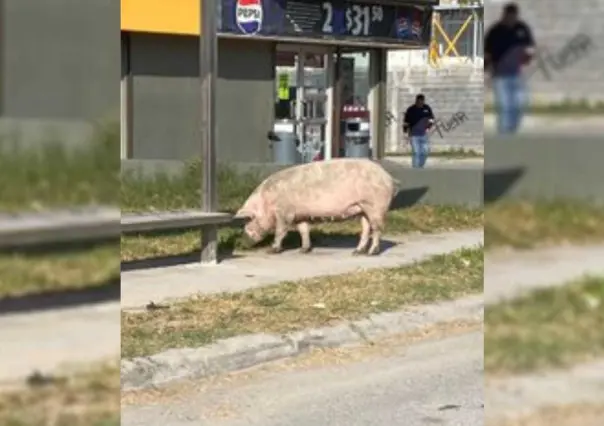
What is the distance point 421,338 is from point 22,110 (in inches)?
248

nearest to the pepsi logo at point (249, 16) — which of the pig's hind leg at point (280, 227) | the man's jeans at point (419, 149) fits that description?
the man's jeans at point (419, 149)

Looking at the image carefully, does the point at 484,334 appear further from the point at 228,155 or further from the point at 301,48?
the point at 301,48

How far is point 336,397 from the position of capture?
571 centimetres

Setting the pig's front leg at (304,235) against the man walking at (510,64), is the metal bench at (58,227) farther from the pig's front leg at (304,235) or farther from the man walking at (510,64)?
the pig's front leg at (304,235)

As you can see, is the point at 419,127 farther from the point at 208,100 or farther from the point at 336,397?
the point at 336,397

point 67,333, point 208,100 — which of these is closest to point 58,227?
point 67,333

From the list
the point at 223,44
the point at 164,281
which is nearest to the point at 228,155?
the point at 223,44

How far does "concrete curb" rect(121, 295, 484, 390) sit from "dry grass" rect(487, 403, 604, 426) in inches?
170

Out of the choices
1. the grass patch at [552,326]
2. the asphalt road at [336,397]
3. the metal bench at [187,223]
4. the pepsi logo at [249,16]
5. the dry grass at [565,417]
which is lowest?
the asphalt road at [336,397]

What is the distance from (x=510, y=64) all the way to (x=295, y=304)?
6.76m

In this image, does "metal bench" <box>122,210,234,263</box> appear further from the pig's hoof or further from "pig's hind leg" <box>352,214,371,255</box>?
"pig's hind leg" <box>352,214,371,255</box>

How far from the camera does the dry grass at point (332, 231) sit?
10.1 meters

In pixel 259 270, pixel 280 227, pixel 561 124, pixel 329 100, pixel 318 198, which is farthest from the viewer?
pixel 329 100

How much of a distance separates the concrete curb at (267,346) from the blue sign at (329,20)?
8.17m
